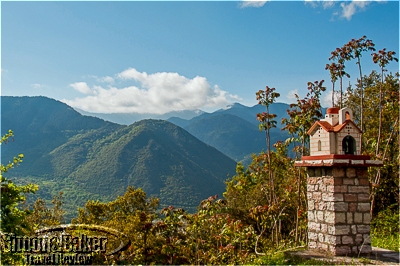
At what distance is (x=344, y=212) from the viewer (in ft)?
20.5

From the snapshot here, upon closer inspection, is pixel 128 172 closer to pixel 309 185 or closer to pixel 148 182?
pixel 148 182

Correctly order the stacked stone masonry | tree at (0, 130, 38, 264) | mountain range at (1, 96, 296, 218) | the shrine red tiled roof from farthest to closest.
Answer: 1. mountain range at (1, 96, 296, 218)
2. the shrine red tiled roof
3. the stacked stone masonry
4. tree at (0, 130, 38, 264)

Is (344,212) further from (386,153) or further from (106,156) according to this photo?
(106,156)

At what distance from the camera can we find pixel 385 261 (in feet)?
19.8

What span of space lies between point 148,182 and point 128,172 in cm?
517

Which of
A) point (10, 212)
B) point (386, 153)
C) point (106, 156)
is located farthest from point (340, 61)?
point (106, 156)

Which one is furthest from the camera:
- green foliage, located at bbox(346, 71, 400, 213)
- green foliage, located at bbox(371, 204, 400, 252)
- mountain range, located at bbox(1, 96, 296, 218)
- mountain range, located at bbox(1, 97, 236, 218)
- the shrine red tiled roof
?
mountain range, located at bbox(1, 96, 296, 218)

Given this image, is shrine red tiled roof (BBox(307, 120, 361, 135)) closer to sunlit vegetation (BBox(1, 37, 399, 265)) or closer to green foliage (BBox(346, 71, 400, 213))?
sunlit vegetation (BBox(1, 37, 399, 265))

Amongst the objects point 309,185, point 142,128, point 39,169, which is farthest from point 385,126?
point 39,169

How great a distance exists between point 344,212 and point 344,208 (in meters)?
0.07

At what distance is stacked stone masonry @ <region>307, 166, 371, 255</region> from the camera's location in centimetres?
624

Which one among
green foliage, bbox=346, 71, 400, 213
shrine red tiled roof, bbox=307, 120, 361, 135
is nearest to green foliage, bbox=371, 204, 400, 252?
green foliage, bbox=346, 71, 400, 213

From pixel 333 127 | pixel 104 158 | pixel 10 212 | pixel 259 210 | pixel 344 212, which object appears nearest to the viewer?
pixel 10 212

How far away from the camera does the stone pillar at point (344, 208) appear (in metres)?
6.24
